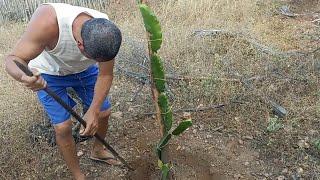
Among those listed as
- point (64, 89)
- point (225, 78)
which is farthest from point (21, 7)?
point (64, 89)

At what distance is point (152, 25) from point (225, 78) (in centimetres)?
181

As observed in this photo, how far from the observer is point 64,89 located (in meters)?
2.72

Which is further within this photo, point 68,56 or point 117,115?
point 117,115

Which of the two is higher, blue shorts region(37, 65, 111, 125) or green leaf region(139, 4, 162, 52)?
green leaf region(139, 4, 162, 52)

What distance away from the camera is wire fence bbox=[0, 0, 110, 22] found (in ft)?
20.1

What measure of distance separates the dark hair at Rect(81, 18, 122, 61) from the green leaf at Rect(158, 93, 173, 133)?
0.47 metres

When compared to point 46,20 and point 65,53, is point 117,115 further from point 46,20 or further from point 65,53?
point 46,20

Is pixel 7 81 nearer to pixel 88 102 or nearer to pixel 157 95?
pixel 88 102

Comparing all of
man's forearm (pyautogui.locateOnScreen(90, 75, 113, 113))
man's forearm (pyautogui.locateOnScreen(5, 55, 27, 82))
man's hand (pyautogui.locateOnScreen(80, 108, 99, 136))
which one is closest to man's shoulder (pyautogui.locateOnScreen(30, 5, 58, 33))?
man's forearm (pyautogui.locateOnScreen(5, 55, 27, 82))

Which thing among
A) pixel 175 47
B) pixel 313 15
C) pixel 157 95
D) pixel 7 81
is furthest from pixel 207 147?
pixel 313 15

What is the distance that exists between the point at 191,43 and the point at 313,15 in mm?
2026

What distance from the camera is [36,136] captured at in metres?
3.36

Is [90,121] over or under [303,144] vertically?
over

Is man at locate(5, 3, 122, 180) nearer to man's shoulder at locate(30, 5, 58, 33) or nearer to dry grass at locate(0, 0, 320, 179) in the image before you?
man's shoulder at locate(30, 5, 58, 33)
